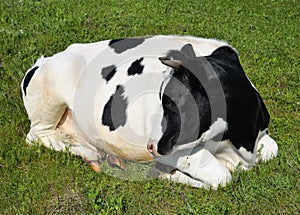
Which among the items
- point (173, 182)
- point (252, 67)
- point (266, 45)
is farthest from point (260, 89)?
point (173, 182)

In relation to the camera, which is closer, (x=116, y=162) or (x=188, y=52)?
(x=188, y=52)

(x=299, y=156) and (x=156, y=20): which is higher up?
(x=299, y=156)

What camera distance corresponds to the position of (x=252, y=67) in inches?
320

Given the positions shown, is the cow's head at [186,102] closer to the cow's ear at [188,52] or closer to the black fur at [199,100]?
the black fur at [199,100]

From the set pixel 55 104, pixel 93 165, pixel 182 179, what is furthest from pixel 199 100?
pixel 55 104

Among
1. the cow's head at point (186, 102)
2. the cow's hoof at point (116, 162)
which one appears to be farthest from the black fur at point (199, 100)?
the cow's hoof at point (116, 162)

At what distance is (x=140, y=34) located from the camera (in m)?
Result: 9.62

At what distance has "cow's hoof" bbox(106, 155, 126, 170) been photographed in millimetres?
5645

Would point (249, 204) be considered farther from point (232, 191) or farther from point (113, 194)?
point (113, 194)

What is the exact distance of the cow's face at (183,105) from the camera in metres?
4.47

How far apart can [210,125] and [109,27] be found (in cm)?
564

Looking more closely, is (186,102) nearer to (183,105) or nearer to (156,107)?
(183,105)

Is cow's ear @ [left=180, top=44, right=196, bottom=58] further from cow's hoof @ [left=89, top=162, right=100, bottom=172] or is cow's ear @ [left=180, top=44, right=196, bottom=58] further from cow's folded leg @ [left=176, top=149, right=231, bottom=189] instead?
cow's hoof @ [left=89, top=162, right=100, bottom=172]

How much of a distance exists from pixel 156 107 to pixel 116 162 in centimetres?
103
